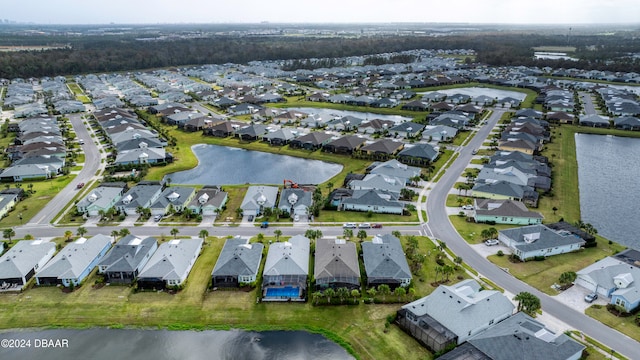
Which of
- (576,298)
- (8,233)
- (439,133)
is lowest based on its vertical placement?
(576,298)

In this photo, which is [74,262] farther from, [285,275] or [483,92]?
[483,92]

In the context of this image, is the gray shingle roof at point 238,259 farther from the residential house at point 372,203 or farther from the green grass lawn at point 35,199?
the green grass lawn at point 35,199

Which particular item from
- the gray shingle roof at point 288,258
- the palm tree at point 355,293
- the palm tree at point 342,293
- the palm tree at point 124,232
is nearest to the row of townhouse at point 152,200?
the palm tree at point 124,232

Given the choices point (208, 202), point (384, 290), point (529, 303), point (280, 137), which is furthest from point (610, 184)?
point (208, 202)

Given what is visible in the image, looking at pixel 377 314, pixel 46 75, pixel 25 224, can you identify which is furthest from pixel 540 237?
pixel 46 75

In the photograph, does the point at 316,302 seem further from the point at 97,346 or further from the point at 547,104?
the point at 547,104

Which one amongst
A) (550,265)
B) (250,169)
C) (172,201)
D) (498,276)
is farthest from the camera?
(250,169)
